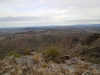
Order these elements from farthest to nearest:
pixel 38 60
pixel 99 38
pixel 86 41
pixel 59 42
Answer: pixel 59 42 < pixel 86 41 < pixel 99 38 < pixel 38 60

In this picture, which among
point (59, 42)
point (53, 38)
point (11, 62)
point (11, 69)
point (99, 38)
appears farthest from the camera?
point (53, 38)

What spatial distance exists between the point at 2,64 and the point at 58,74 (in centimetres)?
663

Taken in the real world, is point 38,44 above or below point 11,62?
below

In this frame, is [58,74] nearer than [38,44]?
Yes

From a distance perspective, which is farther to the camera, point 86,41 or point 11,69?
point 86,41

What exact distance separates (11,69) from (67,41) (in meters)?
70.2

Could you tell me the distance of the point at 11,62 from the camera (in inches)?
658

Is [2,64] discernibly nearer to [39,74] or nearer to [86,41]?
[39,74]

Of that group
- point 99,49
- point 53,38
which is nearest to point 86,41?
point 99,49

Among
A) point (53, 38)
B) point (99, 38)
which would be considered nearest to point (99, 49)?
point (99, 38)

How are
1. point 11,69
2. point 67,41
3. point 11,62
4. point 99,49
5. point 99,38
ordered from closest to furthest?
1. point 11,69
2. point 11,62
3. point 99,49
4. point 99,38
5. point 67,41

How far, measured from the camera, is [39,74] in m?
13.5

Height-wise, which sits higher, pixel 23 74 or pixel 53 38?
pixel 23 74

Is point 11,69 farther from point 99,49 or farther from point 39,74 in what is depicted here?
point 99,49
